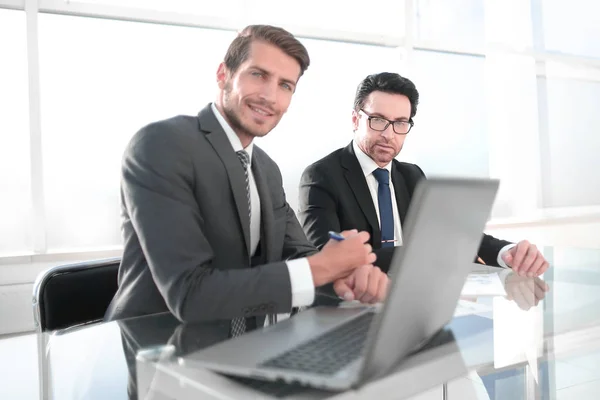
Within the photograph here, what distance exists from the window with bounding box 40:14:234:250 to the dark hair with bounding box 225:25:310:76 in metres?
2.15

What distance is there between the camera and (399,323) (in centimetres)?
71

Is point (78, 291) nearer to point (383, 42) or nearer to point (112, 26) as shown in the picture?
point (112, 26)

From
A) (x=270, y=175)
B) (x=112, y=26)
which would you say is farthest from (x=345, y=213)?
(x=112, y=26)

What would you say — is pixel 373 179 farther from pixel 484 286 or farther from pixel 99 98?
pixel 99 98

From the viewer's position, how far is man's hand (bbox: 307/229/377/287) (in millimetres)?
1221

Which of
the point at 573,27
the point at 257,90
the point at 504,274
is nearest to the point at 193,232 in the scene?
the point at 257,90

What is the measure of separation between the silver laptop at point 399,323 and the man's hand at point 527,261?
980 mm

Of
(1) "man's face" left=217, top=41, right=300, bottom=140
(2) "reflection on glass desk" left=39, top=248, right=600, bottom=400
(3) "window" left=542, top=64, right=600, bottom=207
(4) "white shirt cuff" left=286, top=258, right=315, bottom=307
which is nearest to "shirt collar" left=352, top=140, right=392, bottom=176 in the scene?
(1) "man's face" left=217, top=41, right=300, bottom=140

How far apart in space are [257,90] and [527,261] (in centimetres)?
110

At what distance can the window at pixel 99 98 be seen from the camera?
3.41 metres

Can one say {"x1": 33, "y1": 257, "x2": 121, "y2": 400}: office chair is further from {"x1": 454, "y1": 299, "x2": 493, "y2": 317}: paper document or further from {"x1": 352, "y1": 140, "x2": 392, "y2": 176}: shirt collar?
{"x1": 352, "y1": 140, "x2": 392, "y2": 176}: shirt collar

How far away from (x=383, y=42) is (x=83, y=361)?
3949 millimetres

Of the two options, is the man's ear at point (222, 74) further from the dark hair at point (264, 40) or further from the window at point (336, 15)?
the window at point (336, 15)

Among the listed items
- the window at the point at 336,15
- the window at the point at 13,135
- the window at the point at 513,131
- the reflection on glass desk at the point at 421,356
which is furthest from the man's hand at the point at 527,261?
the window at the point at 513,131
